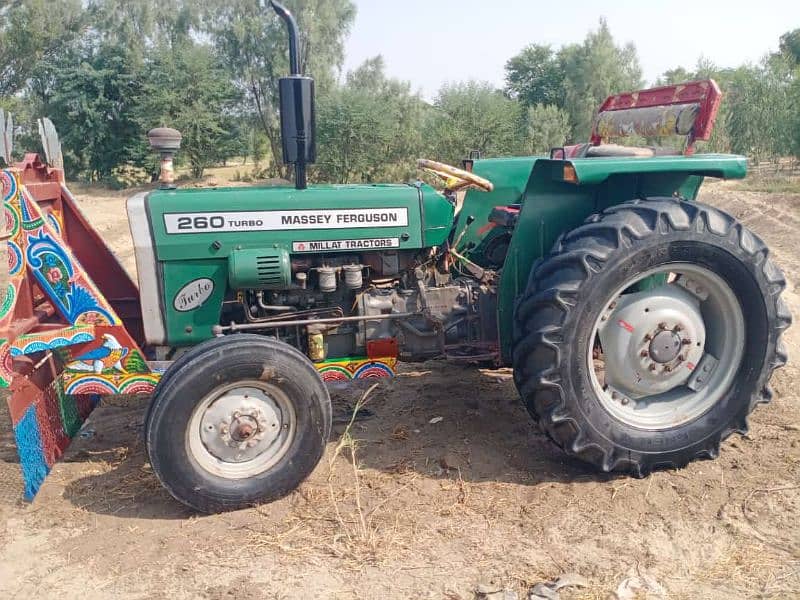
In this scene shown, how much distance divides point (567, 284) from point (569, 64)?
28.1 m

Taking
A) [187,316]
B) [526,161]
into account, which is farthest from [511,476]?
[526,161]

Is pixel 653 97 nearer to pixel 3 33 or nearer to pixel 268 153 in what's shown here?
pixel 268 153

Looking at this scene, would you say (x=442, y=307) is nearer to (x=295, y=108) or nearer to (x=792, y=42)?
(x=295, y=108)

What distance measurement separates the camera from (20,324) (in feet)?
10.7

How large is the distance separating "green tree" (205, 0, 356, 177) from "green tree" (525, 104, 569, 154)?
7.79 meters

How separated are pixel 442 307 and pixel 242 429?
131 centimetres

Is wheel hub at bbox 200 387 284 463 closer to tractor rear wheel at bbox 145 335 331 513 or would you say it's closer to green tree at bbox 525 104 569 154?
tractor rear wheel at bbox 145 335 331 513

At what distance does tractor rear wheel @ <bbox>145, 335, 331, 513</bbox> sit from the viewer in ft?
9.73

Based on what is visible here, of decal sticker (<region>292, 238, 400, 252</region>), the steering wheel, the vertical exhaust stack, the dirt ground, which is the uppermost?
the vertical exhaust stack

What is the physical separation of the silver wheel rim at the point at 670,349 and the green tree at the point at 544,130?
66.0 feet

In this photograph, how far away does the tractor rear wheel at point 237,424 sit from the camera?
2.97 meters

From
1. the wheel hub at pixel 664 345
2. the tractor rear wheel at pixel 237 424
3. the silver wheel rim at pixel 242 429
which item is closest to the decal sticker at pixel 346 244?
the tractor rear wheel at pixel 237 424

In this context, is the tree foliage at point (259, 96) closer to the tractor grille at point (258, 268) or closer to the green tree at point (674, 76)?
the green tree at point (674, 76)

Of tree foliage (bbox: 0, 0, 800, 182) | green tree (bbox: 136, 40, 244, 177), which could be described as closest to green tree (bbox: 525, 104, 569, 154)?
tree foliage (bbox: 0, 0, 800, 182)
